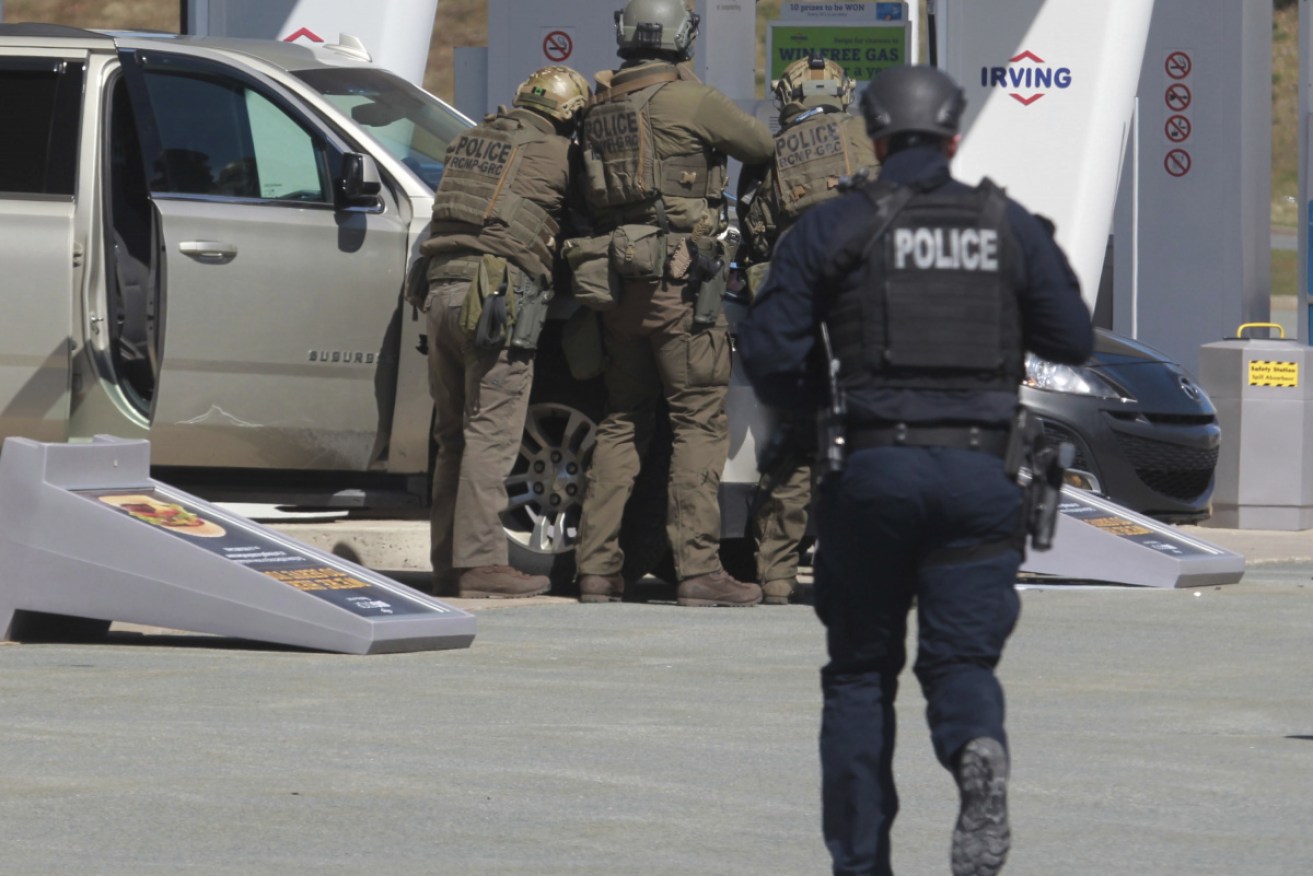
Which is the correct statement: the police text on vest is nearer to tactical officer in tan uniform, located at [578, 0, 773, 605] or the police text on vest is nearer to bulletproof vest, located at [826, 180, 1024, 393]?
bulletproof vest, located at [826, 180, 1024, 393]

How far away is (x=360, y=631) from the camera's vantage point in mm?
8289

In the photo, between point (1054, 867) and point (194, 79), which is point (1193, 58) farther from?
point (1054, 867)

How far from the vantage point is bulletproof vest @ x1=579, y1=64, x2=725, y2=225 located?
30.4 feet

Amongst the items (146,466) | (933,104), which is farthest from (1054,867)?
(146,466)

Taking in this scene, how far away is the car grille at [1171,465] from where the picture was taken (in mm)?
11438

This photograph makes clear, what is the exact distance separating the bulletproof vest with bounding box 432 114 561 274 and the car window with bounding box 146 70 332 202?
55 cm

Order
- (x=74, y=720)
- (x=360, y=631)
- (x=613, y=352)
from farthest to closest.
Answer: (x=613, y=352)
(x=360, y=631)
(x=74, y=720)

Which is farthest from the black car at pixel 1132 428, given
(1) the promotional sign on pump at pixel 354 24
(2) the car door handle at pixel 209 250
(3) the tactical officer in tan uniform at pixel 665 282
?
(1) the promotional sign on pump at pixel 354 24

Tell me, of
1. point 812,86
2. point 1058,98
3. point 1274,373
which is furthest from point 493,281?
point 1058,98

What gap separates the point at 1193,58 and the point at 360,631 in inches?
445

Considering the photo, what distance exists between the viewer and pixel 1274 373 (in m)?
13.2

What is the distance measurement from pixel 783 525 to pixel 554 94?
180 cm

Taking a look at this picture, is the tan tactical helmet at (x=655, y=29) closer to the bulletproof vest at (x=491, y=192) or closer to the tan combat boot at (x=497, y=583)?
the bulletproof vest at (x=491, y=192)

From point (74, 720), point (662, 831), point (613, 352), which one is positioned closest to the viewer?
point (662, 831)
